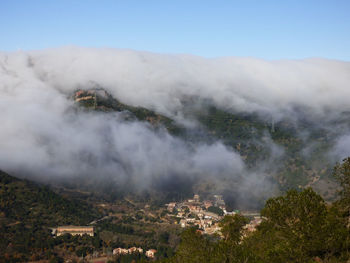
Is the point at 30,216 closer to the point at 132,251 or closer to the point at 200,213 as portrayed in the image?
the point at 132,251

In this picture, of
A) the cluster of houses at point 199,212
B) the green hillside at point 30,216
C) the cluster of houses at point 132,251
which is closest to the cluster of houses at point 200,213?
the cluster of houses at point 199,212

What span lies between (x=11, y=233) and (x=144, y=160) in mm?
89995

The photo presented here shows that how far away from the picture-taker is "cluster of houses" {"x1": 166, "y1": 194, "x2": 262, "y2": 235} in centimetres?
11044

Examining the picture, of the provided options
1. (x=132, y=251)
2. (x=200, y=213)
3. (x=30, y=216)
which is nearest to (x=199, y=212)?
(x=200, y=213)

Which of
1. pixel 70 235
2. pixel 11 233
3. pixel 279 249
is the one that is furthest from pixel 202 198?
pixel 279 249

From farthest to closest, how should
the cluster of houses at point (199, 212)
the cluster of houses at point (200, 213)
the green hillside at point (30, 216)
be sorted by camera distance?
the cluster of houses at point (199, 212)
the cluster of houses at point (200, 213)
the green hillside at point (30, 216)

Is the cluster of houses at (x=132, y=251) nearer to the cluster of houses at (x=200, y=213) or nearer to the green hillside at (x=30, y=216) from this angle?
the green hillside at (x=30, y=216)

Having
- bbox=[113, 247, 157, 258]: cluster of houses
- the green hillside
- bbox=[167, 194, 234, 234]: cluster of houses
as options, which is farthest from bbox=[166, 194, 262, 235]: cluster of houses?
the green hillside

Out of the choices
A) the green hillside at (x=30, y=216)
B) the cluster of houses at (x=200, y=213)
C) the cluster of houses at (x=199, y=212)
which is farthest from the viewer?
the cluster of houses at (x=199, y=212)

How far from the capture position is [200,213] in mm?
127562

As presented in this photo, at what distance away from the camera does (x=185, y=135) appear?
192 meters

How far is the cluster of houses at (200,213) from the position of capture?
110438mm

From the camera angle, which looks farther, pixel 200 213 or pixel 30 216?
pixel 200 213

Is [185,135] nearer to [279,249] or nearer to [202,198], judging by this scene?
[202,198]
